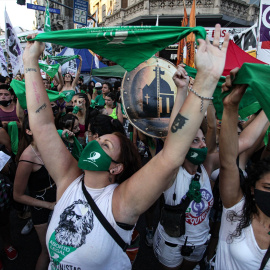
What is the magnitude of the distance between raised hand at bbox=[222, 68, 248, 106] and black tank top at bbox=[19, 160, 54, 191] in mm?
1920

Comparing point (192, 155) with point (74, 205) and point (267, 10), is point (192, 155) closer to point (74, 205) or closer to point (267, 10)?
point (74, 205)

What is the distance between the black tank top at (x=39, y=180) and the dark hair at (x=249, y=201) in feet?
5.95

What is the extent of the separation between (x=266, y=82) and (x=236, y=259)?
1085 millimetres

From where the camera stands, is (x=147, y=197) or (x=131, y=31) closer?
(x=147, y=197)

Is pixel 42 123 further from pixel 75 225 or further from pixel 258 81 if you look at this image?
pixel 258 81

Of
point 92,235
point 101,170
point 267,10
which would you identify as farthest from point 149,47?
point 267,10

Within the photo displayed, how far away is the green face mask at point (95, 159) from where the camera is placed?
4.66ft

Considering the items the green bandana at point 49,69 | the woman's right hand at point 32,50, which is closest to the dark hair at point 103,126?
the woman's right hand at point 32,50

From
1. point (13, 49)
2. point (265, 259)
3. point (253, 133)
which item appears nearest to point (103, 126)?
point (253, 133)

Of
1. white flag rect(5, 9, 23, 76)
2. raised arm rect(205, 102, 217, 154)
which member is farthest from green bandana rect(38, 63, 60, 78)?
raised arm rect(205, 102, 217, 154)

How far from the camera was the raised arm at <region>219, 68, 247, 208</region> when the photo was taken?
1.28 metres

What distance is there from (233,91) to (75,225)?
1238mm

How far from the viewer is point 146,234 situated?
3.22m

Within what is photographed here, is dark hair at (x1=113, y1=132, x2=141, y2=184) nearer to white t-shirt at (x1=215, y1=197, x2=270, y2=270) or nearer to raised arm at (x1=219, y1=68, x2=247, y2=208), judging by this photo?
raised arm at (x1=219, y1=68, x2=247, y2=208)
